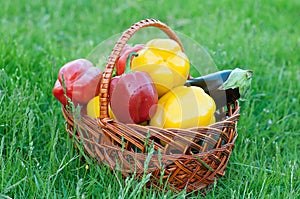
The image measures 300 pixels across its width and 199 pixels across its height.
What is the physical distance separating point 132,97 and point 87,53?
1.30 m

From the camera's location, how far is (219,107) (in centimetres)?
193

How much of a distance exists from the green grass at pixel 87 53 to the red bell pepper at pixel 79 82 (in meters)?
0.13

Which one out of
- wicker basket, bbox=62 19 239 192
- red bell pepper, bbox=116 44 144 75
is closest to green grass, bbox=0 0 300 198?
wicker basket, bbox=62 19 239 192

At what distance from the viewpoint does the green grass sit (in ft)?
5.75

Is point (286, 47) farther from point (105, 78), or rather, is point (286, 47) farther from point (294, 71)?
point (105, 78)

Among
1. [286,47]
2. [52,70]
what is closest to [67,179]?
[52,70]

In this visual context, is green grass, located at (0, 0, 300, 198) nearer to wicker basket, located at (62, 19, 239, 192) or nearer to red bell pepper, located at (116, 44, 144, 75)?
wicker basket, located at (62, 19, 239, 192)

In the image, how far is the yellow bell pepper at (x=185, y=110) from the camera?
173 cm

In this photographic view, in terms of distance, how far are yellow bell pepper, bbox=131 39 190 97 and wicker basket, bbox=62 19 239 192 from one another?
0.42 feet

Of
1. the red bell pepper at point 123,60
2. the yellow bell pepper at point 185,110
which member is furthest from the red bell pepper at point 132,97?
the red bell pepper at point 123,60

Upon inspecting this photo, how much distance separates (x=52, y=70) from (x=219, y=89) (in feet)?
2.90

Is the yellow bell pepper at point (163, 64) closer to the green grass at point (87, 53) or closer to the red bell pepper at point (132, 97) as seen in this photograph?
the red bell pepper at point (132, 97)

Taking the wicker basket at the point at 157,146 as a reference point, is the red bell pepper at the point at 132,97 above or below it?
above

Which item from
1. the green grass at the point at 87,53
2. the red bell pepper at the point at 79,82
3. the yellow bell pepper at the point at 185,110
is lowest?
the green grass at the point at 87,53
